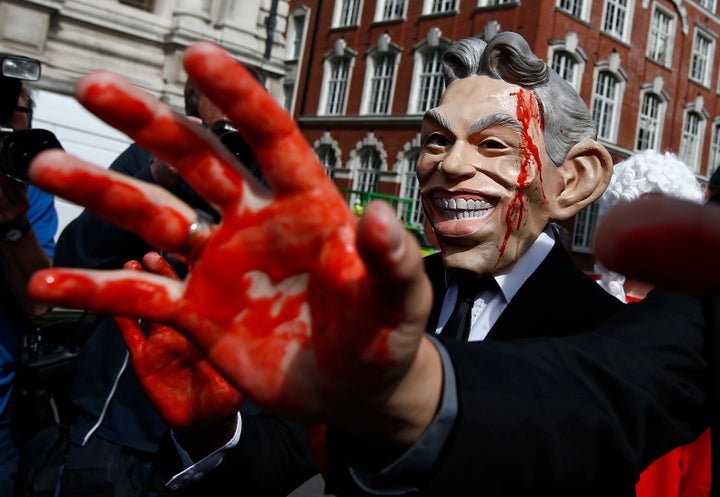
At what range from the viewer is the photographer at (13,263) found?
206 cm

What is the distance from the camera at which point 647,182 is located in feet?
10.3

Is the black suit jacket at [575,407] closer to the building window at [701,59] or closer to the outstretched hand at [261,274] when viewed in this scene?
the outstretched hand at [261,274]

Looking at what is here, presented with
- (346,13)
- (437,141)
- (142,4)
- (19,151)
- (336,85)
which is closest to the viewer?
(437,141)

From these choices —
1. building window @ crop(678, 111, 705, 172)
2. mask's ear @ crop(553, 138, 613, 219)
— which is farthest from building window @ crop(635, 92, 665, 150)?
mask's ear @ crop(553, 138, 613, 219)

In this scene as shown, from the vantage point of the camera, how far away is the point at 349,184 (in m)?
21.9

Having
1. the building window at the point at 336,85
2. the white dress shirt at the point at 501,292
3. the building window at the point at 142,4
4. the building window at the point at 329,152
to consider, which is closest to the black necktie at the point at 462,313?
the white dress shirt at the point at 501,292

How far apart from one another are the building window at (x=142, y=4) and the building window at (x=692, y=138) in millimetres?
19522

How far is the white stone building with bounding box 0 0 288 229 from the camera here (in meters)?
7.80

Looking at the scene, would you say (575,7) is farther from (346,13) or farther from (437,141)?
(437,141)

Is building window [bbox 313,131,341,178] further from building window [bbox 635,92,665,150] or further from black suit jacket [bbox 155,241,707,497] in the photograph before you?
black suit jacket [bbox 155,241,707,497]

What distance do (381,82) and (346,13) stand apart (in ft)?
10.9

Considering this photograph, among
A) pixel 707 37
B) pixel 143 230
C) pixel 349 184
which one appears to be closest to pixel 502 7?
pixel 349 184

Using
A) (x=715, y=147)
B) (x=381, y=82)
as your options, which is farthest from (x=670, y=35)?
(x=381, y=82)

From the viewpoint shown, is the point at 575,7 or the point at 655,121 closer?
the point at 575,7
